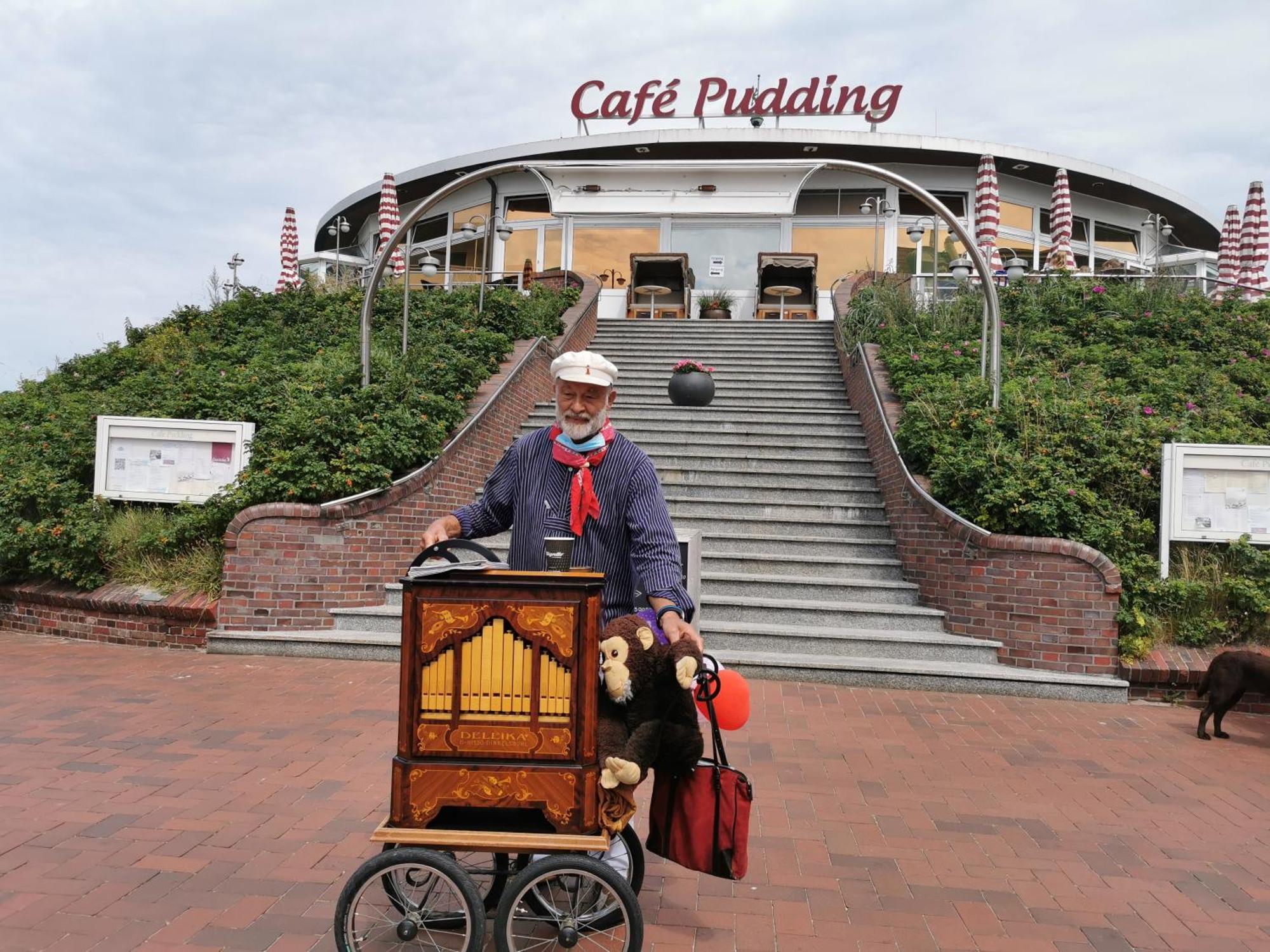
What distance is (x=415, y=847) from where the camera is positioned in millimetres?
2684

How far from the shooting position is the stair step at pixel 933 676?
21.1 feet

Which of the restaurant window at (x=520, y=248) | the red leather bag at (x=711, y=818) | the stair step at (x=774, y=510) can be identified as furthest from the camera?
the restaurant window at (x=520, y=248)

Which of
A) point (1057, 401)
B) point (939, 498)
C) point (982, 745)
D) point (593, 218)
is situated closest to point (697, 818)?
point (982, 745)

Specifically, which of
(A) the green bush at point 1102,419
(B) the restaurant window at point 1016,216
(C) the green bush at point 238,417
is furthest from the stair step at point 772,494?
(B) the restaurant window at point 1016,216

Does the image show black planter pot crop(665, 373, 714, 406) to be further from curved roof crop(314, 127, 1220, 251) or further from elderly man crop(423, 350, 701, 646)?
curved roof crop(314, 127, 1220, 251)

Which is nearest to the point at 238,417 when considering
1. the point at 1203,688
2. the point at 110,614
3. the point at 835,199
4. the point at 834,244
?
the point at 110,614

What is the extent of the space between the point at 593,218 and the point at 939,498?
50.8ft

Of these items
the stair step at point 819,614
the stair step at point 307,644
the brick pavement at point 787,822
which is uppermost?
the stair step at point 819,614

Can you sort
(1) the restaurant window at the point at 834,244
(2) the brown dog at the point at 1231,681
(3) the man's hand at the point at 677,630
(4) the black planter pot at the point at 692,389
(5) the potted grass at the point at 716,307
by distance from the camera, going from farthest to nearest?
1. (1) the restaurant window at the point at 834,244
2. (5) the potted grass at the point at 716,307
3. (4) the black planter pot at the point at 692,389
4. (2) the brown dog at the point at 1231,681
5. (3) the man's hand at the point at 677,630

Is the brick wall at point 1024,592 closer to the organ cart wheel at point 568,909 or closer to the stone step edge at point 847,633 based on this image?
the stone step edge at point 847,633

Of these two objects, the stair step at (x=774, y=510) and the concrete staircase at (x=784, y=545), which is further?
the stair step at (x=774, y=510)

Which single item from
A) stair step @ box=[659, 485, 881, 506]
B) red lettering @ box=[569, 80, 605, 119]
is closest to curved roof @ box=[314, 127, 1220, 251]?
red lettering @ box=[569, 80, 605, 119]

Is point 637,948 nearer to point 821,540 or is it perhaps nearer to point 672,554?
point 672,554

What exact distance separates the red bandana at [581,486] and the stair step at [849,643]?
424 centimetres
